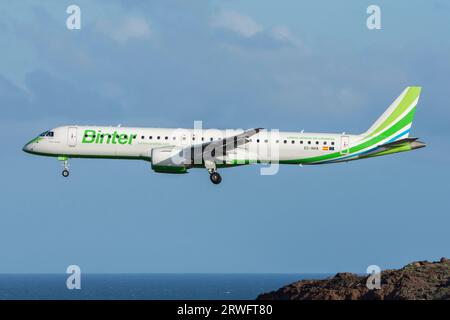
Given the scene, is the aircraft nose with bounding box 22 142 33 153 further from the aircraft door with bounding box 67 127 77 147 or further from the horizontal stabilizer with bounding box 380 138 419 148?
the horizontal stabilizer with bounding box 380 138 419 148

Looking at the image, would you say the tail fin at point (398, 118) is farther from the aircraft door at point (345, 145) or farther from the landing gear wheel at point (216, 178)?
the landing gear wheel at point (216, 178)

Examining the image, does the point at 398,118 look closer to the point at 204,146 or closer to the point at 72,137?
the point at 204,146

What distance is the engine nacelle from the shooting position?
203ft

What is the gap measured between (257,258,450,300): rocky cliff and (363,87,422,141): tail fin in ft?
44.7

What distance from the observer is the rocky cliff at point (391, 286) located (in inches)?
2072

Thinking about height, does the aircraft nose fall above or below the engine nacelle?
above

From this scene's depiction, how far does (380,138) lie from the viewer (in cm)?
6856

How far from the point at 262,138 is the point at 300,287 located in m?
11.7

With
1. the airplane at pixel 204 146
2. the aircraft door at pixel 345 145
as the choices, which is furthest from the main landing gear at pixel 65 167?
the aircraft door at pixel 345 145

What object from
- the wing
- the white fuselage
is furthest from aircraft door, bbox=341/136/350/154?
the wing

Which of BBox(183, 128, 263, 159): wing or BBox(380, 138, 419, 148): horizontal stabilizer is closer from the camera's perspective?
BBox(183, 128, 263, 159): wing
